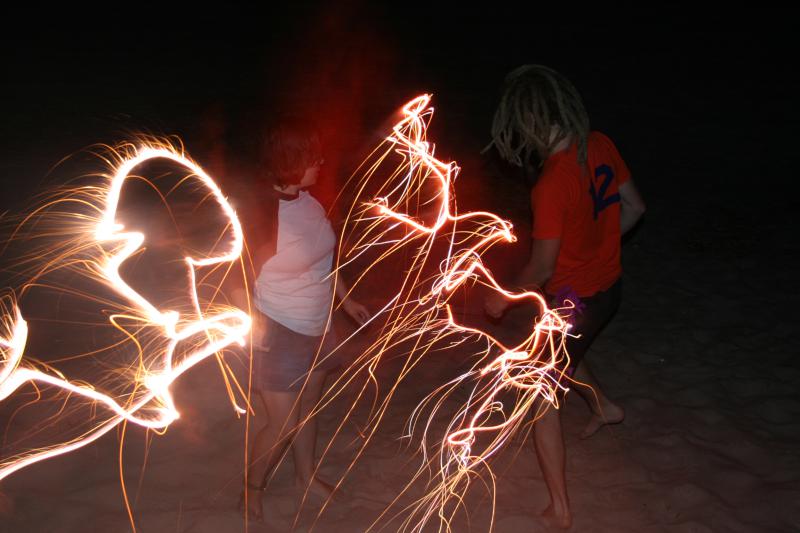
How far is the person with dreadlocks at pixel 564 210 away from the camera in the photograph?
2959mm

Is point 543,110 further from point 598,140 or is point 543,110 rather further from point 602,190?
point 602,190

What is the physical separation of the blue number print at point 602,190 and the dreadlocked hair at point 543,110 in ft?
0.54

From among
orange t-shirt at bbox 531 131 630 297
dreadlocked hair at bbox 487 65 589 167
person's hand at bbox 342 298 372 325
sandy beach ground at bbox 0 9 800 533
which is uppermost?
dreadlocked hair at bbox 487 65 589 167

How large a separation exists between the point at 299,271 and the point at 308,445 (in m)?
1.04

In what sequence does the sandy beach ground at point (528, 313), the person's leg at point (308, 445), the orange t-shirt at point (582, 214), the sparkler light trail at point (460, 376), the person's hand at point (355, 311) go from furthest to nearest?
the sandy beach ground at point (528, 313) < the person's hand at point (355, 311) < the person's leg at point (308, 445) < the sparkler light trail at point (460, 376) < the orange t-shirt at point (582, 214)

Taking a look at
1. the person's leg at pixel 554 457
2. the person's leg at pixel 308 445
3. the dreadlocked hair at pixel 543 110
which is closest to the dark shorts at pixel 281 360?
the person's leg at pixel 308 445

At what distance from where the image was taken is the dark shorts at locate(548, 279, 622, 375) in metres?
3.25

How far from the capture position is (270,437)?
3.19 metres

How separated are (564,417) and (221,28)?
59.5 ft

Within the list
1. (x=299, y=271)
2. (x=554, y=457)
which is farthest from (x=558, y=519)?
(x=299, y=271)

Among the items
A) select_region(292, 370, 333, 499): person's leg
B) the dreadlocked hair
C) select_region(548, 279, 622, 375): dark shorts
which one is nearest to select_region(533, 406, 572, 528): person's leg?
select_region(548, 279, 622, 375): dark shorts

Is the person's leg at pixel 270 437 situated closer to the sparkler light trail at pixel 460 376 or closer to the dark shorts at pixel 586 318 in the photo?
the sparkler light trail at pixel 460 376

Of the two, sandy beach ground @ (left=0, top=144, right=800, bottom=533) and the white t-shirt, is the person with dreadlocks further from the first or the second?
the white t-shirt

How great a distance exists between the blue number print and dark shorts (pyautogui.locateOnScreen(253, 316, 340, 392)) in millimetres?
1419
